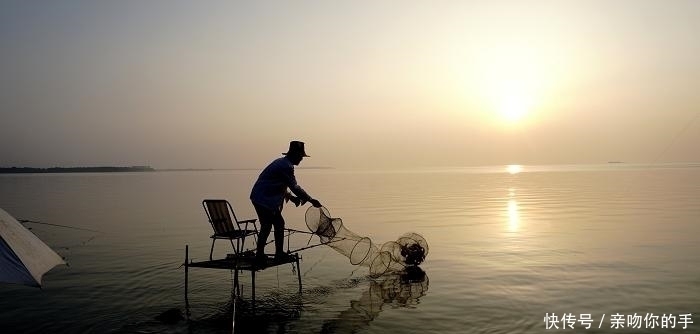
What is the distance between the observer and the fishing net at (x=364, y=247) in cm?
1379

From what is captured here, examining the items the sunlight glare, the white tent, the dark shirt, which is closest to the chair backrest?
the dark shirt

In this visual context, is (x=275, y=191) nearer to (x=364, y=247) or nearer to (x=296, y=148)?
(x=296, y=148)

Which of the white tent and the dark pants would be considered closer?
the white tent

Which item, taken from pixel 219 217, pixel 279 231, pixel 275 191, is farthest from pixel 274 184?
pixel 219 217

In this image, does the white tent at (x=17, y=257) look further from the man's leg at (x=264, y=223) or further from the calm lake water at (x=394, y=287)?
the man's leg at (x=264, y=223)

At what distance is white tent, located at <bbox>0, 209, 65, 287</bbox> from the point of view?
8.63 meters

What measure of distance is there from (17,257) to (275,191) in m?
4.93

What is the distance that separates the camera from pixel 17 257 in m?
8.72

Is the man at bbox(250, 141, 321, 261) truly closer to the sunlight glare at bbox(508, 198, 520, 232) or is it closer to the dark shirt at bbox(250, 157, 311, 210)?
the dark shirt at bbox(250, 157, 311, 210)

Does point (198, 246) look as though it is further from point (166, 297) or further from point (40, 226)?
point (40, 226)

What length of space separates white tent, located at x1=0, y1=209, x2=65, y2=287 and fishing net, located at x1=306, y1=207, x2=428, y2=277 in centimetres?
607

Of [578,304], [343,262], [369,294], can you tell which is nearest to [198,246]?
[343,262]

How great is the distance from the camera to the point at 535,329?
406 inches

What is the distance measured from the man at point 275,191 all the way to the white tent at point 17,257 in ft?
13.6
